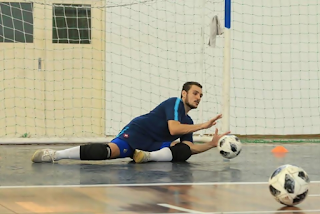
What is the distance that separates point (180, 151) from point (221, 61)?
4.93 metres

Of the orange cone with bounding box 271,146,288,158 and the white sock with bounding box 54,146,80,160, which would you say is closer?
the white sock with bounding box 54,146,80,160

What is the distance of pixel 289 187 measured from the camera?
427cm

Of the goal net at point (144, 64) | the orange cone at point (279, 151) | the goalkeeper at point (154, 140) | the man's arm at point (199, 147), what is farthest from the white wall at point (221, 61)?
the goalkeeper at point (154, 140)

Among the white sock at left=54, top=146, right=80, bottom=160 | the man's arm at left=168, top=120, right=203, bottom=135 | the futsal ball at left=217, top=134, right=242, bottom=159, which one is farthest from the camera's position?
the futsal ball at left=217, top=134, right=242, bottom=159

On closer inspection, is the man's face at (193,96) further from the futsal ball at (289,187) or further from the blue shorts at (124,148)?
the futsal ball at (289,187)

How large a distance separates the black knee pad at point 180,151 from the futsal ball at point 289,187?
8.82 ft

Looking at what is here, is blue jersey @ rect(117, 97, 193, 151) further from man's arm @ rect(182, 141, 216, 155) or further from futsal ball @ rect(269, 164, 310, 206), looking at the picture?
futsal ball @ rect(269, 164, 310, 206)

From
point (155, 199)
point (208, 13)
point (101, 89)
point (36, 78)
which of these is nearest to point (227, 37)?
point (208, 13)

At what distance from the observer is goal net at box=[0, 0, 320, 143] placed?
11.3m

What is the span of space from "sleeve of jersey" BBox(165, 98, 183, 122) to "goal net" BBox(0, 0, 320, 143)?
4109mm

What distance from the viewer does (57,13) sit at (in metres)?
11.4

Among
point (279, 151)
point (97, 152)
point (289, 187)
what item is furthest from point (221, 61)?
point (289, 187)

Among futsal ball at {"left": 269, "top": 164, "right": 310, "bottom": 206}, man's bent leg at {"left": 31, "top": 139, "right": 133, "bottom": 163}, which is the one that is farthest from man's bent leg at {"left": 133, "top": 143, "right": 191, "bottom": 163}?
futsal ball at {"left": 269, "top": 164, "right": 310, "bottom": 206}

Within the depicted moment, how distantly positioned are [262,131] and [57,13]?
4.23m
